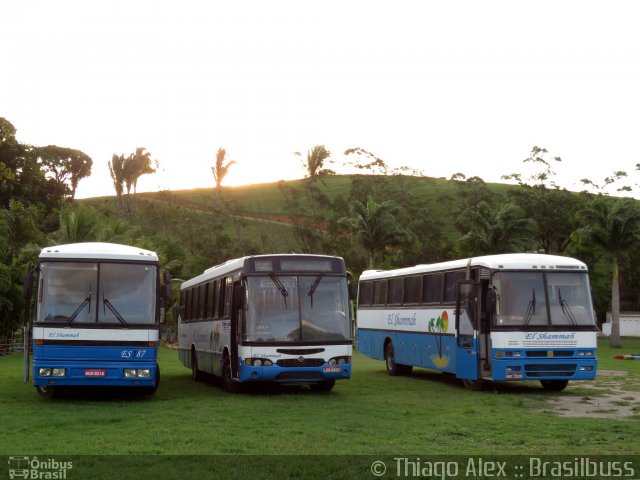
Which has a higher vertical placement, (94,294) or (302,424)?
(94,294)

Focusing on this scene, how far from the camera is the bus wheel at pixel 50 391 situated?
19.5 metres

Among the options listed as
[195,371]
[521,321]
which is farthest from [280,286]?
[195,371]

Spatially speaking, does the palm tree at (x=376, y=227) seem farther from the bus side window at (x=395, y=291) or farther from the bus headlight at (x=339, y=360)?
the bus headlight at (x=339, y=360)

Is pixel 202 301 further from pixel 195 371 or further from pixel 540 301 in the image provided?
pixel 540 301

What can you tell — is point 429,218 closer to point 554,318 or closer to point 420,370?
point 420,370

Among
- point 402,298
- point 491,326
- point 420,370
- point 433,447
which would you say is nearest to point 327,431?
point 433,447

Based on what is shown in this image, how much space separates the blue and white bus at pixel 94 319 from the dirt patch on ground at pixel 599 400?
8.01 meters

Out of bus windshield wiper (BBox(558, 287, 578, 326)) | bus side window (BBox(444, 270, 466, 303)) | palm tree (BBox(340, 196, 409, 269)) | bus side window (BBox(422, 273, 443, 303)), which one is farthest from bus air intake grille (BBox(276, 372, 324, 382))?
palm tree (BBox(340, 196, 409, 269))

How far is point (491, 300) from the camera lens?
68.6ft

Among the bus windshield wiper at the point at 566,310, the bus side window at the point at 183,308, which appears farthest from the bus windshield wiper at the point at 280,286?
the bus side window at the point at 183,308

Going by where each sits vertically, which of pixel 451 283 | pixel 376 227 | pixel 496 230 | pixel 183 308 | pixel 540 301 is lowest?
pixel 183 308

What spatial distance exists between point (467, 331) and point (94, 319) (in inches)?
348

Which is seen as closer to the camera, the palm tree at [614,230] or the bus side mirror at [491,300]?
the bus side mirror at [491,300]

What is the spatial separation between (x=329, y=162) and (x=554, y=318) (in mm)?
67324
